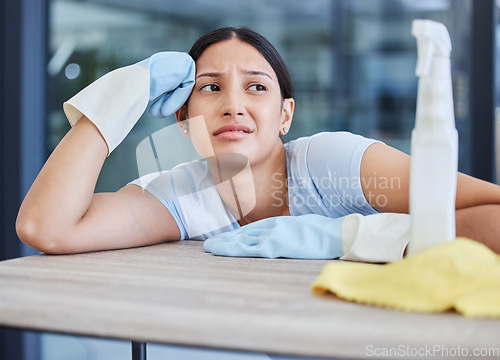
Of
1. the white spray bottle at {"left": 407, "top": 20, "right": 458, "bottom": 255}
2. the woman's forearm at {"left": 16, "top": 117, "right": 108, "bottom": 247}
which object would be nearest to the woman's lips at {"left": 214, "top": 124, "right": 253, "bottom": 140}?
the woman's forearm at {"left": 16, "top": 117, "right": 108, "bottom": 247}

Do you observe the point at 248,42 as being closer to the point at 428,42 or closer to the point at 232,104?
the point at 232,104

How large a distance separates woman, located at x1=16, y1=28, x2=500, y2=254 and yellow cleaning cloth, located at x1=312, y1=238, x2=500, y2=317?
320mm

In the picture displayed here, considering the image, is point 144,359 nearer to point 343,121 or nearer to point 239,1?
point 343,121

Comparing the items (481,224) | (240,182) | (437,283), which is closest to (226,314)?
(437,283)

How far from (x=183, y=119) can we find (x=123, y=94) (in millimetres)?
245

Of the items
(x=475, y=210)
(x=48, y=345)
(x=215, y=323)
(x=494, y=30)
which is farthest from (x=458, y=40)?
(x=48, y=345)

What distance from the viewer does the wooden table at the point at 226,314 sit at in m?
0.42

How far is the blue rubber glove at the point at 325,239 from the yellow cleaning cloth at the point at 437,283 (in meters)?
0.21

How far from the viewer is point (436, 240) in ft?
1.83

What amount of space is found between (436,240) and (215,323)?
27 centimetres

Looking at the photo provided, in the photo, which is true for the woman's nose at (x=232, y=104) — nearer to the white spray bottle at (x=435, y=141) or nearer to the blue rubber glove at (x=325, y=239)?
the blue rubber glove at (x=325, y=239)

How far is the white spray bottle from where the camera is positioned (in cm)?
55

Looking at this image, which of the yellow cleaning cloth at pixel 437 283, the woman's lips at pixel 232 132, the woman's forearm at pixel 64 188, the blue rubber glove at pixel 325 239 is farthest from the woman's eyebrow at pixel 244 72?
the yellow cleaning cloth at pixel 437 283

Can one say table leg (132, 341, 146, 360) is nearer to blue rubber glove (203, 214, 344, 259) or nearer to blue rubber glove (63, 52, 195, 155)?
blue rubber glove (203, 214, 344, 259)
